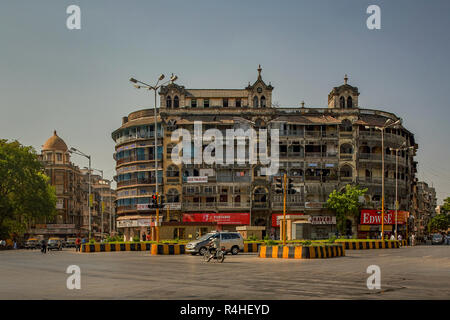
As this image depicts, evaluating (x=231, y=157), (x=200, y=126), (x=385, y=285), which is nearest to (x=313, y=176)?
(x=231, y=157)

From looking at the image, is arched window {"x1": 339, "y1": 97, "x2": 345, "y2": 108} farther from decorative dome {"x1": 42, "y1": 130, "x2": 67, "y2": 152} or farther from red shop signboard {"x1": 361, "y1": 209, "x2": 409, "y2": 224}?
decorative dome {"x1": 42, "y1": 130, "x2": 67, "y2": 152}

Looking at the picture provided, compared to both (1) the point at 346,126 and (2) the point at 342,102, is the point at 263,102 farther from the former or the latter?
(1) the point at 346,126

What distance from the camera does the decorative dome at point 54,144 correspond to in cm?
11006

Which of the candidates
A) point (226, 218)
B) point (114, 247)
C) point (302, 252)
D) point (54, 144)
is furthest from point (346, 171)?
point (54, 144)

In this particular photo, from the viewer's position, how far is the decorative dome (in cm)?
11006

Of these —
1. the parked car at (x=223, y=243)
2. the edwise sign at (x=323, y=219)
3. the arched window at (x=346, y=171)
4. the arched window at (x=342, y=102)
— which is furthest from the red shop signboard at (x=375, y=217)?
the parked car at (x=223, y=243)

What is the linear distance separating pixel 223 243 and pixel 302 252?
8.24 meters

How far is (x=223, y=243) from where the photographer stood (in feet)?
130

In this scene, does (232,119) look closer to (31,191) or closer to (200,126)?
(200,126)

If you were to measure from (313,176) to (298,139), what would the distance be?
5.21 meters

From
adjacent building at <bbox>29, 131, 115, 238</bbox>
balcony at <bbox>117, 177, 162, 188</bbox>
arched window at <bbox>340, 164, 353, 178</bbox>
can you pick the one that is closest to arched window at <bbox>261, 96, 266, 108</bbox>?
arched window at <bbox>340, 164, 353, 178</bbox>

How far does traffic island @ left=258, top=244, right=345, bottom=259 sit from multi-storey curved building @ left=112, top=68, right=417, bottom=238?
4121cm

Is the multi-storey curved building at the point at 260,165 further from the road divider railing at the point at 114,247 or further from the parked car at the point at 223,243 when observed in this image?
the parked car at the point at 223,243

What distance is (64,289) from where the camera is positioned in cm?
1511
